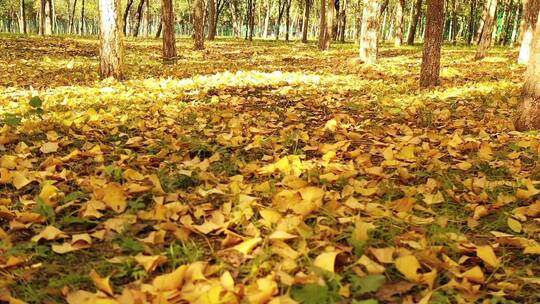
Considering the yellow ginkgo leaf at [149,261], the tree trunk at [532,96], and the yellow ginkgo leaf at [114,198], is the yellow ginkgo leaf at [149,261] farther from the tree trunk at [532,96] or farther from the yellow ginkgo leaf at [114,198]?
the tree trunk at [532,96]

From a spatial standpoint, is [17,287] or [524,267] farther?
[524,267]

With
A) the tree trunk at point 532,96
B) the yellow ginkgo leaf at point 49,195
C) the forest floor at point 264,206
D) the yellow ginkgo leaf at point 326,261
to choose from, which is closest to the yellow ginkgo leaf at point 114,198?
the forest floor at point 264,206

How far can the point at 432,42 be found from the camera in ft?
25.3

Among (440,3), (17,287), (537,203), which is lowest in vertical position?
(17,287)

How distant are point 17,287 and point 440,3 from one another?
7.24 metres

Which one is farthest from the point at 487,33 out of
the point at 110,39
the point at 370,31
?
the point at 110,39

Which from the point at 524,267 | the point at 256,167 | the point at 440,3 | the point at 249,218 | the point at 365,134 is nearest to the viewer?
the point at 524,267

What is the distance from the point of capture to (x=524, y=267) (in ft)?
7.09

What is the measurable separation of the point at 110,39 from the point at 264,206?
612 centimetres

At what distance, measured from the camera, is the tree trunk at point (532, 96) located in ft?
14.7

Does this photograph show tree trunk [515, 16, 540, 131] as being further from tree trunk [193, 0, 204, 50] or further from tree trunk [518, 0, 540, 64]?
tree trunk [193, 0, 204, 50]

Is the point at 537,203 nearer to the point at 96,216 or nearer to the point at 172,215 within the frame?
the point at 172,215

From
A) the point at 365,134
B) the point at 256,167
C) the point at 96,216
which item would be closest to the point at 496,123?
the point at 365,134

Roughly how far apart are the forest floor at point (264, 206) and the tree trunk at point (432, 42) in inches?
93.4
